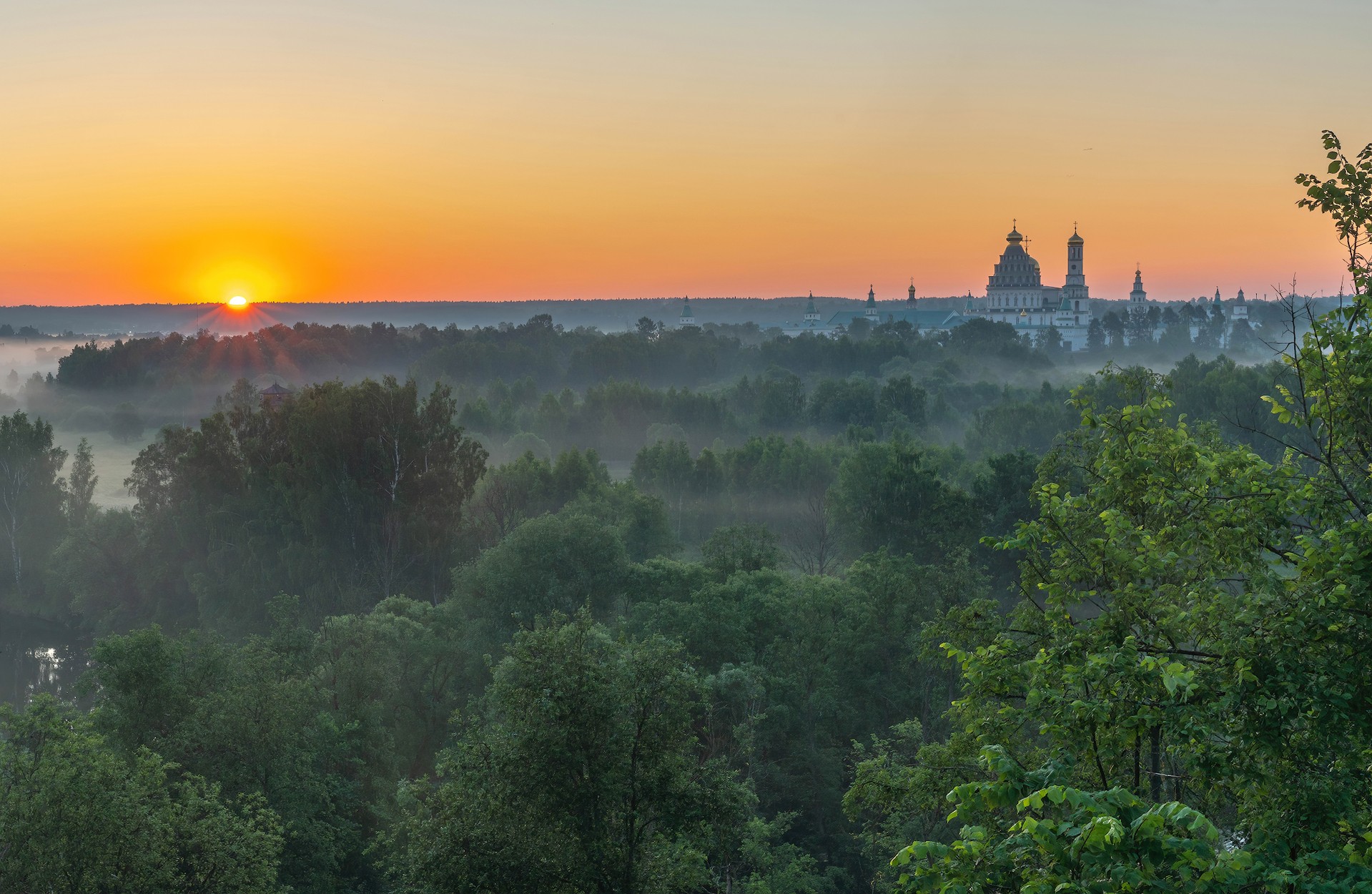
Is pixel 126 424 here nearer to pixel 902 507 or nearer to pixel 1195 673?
pixel 902 507

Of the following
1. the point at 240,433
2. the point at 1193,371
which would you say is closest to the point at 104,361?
the point at 240,433

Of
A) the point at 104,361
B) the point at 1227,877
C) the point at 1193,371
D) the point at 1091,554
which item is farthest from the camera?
the point at 104,361

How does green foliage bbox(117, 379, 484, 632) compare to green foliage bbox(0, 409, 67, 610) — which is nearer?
green foliage bbox(117, 379, 484, 632)

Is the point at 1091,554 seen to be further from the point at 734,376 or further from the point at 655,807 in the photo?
the point at 734,376

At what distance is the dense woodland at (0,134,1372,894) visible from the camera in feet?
26.9

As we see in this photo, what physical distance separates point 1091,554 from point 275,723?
16.6 metres

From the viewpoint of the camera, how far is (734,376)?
152 meters

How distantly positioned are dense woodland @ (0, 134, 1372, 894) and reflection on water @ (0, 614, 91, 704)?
189 cm

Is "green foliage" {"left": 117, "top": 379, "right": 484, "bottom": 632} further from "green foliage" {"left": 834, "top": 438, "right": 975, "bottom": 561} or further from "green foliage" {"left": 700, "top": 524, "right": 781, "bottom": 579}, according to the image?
"green foliage" {"left": 834, "top": 438, "right": 975, "bottom": 561}

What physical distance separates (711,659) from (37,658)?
123 ft

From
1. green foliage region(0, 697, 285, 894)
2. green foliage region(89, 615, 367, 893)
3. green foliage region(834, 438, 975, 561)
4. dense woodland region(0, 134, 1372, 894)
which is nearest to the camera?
dense woodland region(0, 134, 1372, 894)

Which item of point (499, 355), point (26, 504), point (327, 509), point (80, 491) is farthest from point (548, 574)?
point (499, 355)

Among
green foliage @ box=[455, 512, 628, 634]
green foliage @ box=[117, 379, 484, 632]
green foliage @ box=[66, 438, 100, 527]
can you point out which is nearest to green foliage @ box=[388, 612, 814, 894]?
green foliage @ box=[455, 512, 628, 634]

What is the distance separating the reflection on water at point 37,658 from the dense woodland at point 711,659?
1892 millimetres
